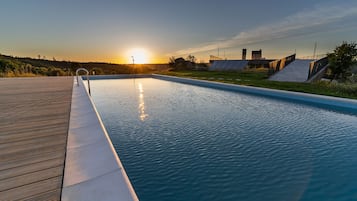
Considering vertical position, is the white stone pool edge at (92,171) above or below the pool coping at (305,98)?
above

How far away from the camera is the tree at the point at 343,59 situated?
10453 millimetres

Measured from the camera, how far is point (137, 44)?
17.7 metres

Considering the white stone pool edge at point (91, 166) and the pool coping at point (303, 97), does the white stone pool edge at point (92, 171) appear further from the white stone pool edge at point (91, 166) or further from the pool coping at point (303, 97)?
the pool coping at point (303, 97)

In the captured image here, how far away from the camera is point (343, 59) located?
10586 millimetres

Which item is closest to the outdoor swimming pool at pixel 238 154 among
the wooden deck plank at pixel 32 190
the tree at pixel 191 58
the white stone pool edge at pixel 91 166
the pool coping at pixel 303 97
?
the pool coping at pixel 303 97

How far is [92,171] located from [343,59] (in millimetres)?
14083

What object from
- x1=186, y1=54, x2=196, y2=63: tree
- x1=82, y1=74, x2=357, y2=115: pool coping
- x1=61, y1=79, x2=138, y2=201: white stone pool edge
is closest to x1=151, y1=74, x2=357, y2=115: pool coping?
x1=82, y1=74, x2=357, y2=115: pool coping

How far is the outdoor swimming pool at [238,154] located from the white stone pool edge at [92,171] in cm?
58

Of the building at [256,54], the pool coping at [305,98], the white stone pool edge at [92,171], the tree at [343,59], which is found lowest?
the pool coping at [305,98]

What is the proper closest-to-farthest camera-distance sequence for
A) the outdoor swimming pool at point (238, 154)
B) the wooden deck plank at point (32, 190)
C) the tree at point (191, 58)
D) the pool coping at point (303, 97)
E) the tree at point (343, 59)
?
the wooden deck plank at point (32, 190) → the outdoor swimming pool at point (238, 154) → the pool coping at point (303, 97) → the tree at point (343, 59) → the tree at point (191, 58)

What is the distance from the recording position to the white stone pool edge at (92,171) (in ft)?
4.41

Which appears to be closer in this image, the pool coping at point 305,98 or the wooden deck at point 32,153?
the wooden deck at point 32,153

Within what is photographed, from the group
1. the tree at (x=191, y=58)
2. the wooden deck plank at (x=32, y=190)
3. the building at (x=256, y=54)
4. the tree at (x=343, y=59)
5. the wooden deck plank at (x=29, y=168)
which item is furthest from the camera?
the building at (x=256, y=54)

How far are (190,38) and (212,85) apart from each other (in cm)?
938
